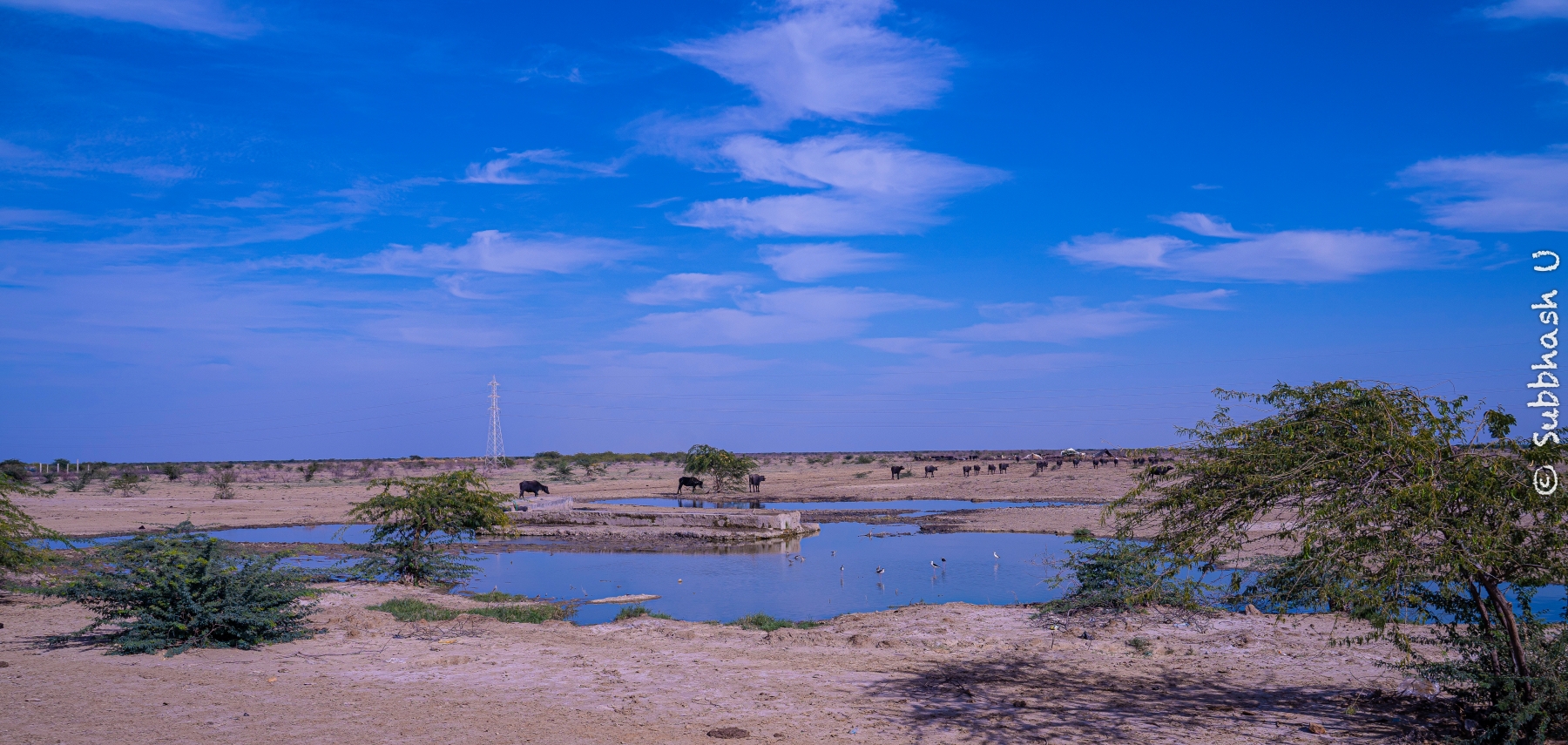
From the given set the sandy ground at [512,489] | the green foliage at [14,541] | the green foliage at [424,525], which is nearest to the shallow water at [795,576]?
the green foliage at [424,525]

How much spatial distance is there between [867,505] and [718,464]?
10964 millimetres

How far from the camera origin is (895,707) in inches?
346

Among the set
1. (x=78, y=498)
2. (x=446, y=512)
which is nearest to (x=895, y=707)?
(x=446, y=512)

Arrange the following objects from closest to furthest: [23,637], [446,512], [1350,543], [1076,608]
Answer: [1350,543]
[23,637]
[1076,608]
[446,512]

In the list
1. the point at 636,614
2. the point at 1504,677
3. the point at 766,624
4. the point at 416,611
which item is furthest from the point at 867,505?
the point at 1504,677

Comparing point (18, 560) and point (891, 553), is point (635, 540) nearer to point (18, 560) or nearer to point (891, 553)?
point (891, 553)

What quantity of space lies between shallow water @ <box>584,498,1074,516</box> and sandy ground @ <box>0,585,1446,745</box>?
25.3m

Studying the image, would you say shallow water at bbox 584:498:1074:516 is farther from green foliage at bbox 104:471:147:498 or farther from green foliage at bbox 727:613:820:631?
green foliage at bbox 104:471:147:498

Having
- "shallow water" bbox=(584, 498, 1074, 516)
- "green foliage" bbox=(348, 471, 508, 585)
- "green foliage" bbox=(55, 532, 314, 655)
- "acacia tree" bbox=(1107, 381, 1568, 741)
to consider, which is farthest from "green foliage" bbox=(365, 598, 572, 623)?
"shallow water" bbox=(584, 498, 1074, 516)

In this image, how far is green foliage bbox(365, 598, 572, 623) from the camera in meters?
13.8

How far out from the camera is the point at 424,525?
1959 centimetres

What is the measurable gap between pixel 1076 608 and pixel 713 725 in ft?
24.2

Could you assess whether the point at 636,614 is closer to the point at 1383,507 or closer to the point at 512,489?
the point at 1383,507

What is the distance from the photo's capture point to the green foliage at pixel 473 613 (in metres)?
13.8
